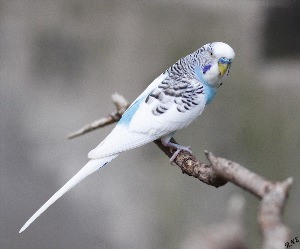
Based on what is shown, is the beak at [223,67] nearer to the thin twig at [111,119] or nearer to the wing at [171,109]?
the wing at [171,109]

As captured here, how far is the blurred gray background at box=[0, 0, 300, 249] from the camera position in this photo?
4.10 ft

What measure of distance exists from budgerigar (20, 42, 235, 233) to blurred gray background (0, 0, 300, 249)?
193mm

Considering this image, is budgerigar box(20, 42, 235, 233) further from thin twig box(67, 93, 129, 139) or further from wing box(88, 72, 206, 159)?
thin twig box(67, 93, 129, 139)

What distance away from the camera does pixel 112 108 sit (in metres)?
1.31

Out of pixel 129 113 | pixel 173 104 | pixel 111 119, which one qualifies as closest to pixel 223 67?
pixel 173 104

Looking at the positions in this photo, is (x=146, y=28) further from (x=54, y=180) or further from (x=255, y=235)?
(x=255, y=235)

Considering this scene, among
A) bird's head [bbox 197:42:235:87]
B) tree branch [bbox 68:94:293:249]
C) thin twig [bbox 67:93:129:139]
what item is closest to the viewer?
tree branch [bbox 68:94:293:249]

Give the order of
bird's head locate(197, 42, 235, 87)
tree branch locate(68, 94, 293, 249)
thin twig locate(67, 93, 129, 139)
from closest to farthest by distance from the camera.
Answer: tree branch locate(68, 94, 293, 249), bird's head locate(197, 42, 235, 87), thin twig locate(67, 93, 129, 139)

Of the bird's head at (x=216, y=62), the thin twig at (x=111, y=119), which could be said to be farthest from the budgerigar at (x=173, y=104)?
the thin twig at (x=111, y=119)

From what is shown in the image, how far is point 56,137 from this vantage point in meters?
1.32

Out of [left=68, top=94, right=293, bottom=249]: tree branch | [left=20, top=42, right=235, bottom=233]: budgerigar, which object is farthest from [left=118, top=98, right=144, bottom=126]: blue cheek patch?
[left=68, top=94, right=293, bottom=249]: tree branch

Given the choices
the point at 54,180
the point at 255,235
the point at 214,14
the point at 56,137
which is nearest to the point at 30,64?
the point at 56,137

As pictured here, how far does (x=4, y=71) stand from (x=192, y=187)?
593 mm

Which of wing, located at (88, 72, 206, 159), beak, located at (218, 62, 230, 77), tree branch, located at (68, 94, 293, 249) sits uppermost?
beak, located at (218, 62, 230, 77)
